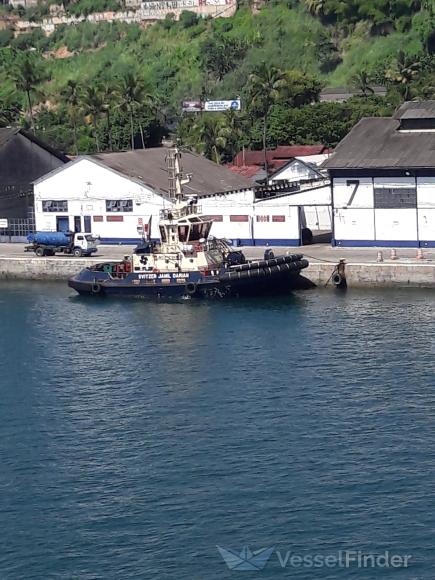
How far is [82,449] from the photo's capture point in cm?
4094

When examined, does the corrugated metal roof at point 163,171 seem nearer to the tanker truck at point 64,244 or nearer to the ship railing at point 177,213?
the tanker truck at point 64,244

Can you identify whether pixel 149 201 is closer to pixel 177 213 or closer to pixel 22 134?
pixel 177 213

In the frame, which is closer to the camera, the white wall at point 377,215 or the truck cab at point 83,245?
the white wall at point 377,215

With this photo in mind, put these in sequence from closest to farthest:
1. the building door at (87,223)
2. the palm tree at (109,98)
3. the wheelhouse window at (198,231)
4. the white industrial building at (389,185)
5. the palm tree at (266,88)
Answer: the wheelhouse window at (198,231) → the white industrial building at (389,185) → the building door at (87,223) → the palm tree at (109,98) → the palm tree at (266,88)

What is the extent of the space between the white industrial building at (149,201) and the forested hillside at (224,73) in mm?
23269

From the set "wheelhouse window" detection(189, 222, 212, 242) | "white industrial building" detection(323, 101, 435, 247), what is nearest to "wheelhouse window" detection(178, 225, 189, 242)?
"wheelhouse window" detection(189, 222, 212, 242)

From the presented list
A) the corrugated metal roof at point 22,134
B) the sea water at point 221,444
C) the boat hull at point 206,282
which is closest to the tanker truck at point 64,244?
the boat hull at point 206,282

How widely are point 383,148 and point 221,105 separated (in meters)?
55.5

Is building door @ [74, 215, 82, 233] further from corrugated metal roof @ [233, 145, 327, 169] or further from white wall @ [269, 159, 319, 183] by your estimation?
corrugated metal roof @ [233, 145, 327, 169]

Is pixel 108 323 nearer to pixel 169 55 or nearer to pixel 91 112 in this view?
pixel 91 112

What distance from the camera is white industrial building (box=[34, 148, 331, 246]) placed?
73625 millimetres

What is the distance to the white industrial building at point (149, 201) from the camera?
242 ft

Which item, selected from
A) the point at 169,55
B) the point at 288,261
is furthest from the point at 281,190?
the point at 169,55

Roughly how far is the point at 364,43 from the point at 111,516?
11401 centimetres
